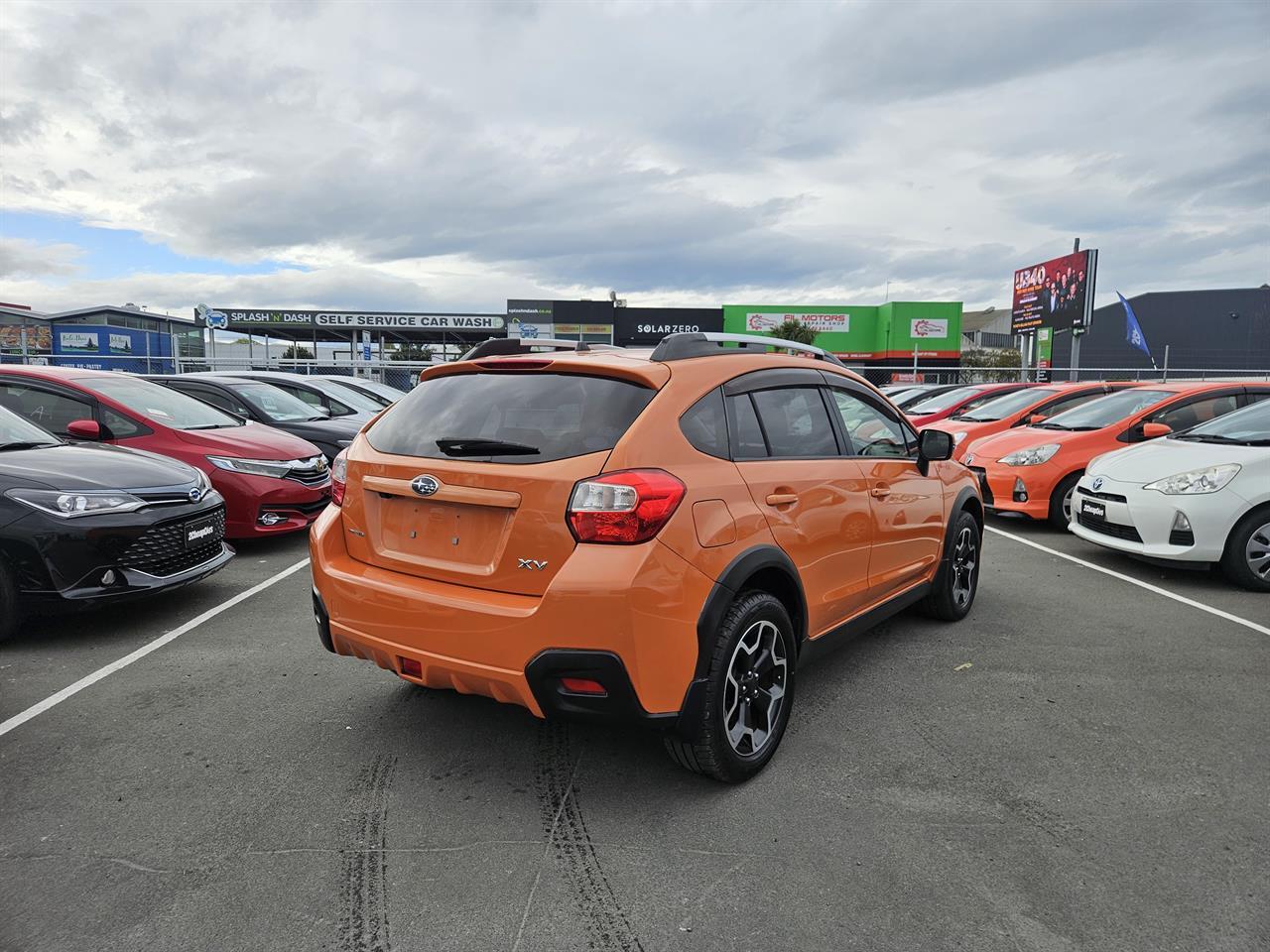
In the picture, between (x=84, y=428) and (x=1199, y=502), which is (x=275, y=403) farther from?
(x=1199, y=502)

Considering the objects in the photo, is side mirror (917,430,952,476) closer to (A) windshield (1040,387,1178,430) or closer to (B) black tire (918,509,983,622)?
(B) black tire (918,509,983,622)

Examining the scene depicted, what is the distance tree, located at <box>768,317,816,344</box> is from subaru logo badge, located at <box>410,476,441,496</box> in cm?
4331

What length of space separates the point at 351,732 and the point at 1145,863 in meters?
3.00

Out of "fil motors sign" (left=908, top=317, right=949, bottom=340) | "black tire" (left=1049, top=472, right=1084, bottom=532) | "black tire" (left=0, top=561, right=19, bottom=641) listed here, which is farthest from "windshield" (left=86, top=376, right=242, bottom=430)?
"fil motors sign" (left=908, top=317, right=949, bottom=340)

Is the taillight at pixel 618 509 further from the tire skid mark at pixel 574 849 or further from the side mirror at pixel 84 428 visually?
the side mirror at pixel 84 428

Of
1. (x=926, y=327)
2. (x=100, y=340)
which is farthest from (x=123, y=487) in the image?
(x=926, y=327)

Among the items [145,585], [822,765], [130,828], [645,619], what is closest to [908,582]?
[822,765]

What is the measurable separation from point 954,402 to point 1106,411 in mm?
5607

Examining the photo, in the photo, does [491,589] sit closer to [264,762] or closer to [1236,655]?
[264,762]

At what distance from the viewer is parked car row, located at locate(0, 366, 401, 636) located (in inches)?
177

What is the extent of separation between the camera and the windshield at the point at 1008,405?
11445 mm

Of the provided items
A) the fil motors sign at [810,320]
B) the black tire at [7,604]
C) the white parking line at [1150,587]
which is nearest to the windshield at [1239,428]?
the white parking line at [1150,587]

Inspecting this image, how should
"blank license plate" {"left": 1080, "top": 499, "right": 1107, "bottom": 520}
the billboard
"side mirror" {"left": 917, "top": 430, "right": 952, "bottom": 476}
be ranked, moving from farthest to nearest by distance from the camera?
the billboard < "blank license plate" {"left": 1080, "top": 499, "right": 1107, "bottom": 520} < "side mirror" {"left": 917, "top": 430, "right": 952, "bottom": 476}

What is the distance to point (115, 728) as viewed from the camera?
3.55 metres
